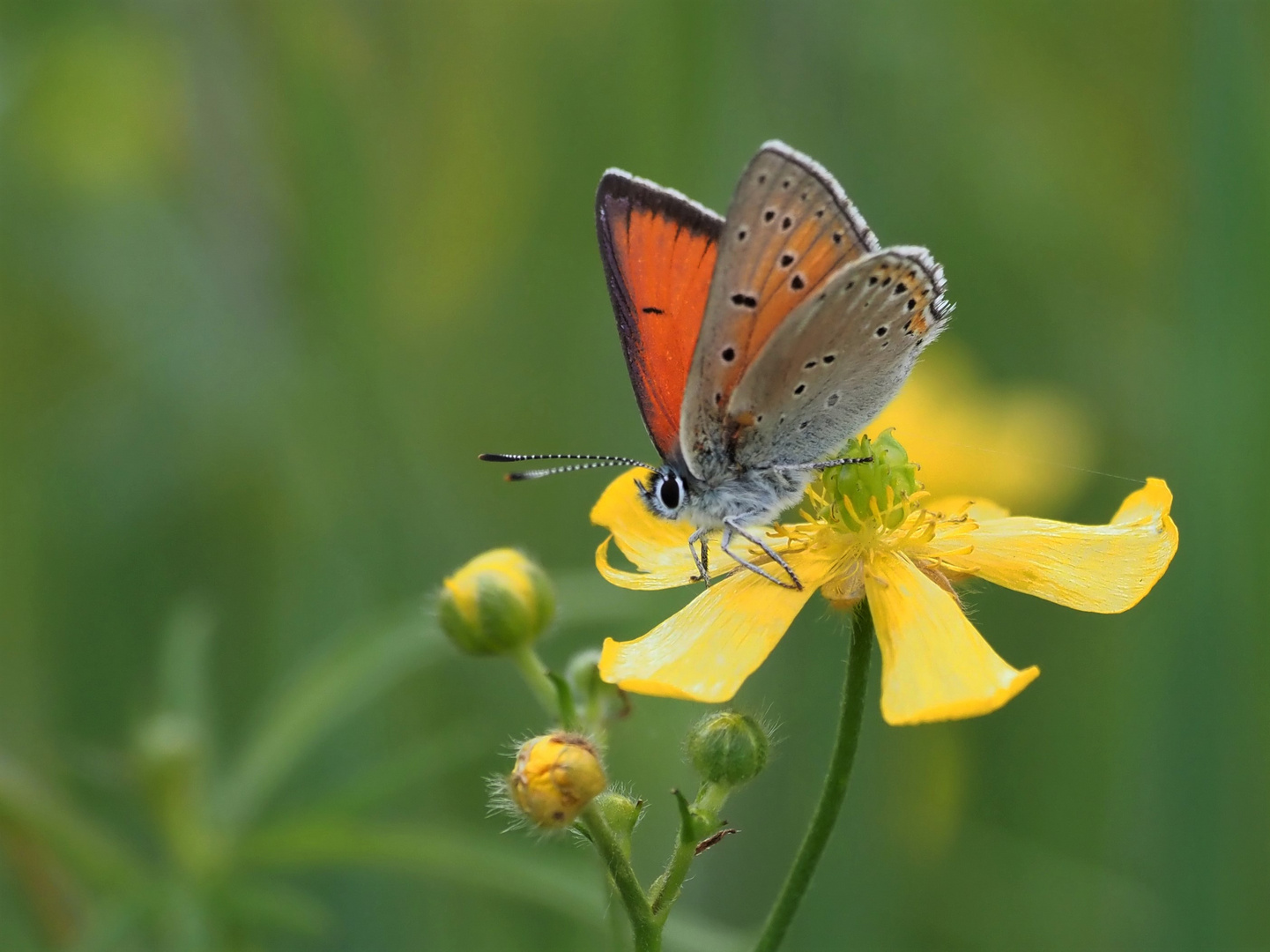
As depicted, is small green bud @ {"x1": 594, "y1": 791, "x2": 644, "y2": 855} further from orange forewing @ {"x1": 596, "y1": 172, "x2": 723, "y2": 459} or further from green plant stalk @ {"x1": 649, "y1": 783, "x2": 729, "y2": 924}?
orange forewing @ {"x1": 596, "y1": 172, "x2": 723, "y2": 459}

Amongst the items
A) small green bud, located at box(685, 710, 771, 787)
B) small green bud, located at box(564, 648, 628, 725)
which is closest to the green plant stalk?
small green bud, located at box(685, 710, 771, 787)

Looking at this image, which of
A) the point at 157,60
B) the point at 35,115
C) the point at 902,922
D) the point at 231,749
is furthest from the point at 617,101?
the point at 902,922

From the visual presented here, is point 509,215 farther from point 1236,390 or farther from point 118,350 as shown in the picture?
point 1236,390

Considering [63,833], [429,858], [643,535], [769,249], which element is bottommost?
[63,833]

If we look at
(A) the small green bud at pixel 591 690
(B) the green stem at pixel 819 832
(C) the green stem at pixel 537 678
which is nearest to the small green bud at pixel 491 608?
(C) the green stem at pixel 537 678

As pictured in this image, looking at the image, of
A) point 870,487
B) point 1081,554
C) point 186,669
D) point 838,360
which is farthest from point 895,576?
point 186,669

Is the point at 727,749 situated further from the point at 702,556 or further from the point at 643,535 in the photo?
the point at 643,535
